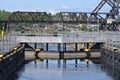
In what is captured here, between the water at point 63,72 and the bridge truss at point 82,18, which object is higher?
the bridge truss at point 82,18

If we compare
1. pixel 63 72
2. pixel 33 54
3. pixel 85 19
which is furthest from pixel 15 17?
pixel 63 72

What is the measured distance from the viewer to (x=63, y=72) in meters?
69.2

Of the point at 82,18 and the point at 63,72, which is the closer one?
the point at 63,72

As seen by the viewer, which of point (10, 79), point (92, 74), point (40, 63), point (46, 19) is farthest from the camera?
point (46, 19)

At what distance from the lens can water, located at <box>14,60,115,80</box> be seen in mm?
62906

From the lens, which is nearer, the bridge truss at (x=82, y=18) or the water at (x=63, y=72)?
the water at (x=63, y=72)

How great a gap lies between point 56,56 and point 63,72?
2258cm

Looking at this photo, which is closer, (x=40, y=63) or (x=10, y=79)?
(x=10, y=79)

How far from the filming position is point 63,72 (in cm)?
6919

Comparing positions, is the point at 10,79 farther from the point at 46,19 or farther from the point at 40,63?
the point at 46,19

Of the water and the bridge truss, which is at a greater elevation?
the bridge truss

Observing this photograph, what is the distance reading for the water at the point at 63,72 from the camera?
62906 mm

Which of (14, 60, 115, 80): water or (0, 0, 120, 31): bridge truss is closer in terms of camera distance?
(14, 60, 115, 80): water

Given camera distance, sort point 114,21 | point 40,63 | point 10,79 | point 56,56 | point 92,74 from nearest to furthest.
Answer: point 10,79 → point 92,74 → point 40,63 → point 56,56 → point 114,21
